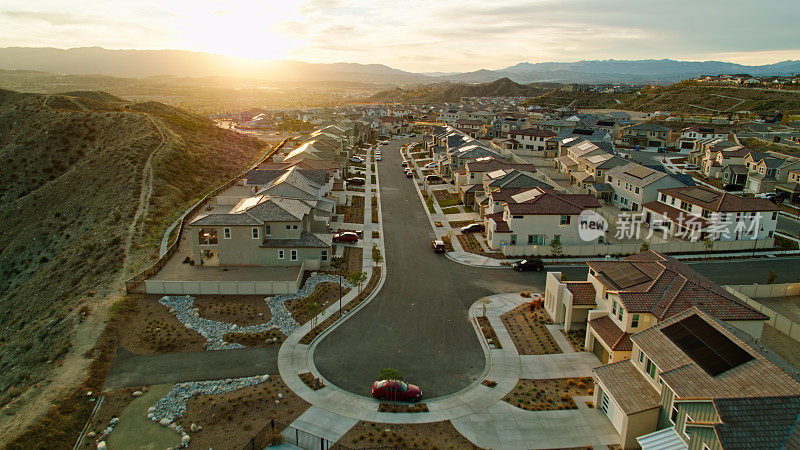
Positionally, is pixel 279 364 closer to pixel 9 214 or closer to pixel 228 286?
pixel 228 286

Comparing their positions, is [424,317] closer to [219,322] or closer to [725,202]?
[219,322]

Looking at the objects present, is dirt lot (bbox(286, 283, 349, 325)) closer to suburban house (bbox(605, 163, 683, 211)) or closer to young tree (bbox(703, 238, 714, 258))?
young tree (bbox(703, 238, 714, 258))

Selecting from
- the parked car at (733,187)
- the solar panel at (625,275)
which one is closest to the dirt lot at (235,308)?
the solar panel at (625,275)

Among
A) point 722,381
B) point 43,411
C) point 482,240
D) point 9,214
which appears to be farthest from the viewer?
point 9,214

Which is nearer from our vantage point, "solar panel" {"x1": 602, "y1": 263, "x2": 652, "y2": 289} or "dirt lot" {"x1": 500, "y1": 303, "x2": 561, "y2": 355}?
"solar panel" {"x1": 602, "y1": 263, "x2": 652, "y2": 289}

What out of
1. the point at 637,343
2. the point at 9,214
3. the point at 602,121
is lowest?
the point at 9,214

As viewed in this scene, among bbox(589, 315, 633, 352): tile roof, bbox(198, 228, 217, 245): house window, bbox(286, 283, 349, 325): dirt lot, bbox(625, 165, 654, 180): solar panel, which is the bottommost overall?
bbox(286, 283, 349, 325): dirt lot

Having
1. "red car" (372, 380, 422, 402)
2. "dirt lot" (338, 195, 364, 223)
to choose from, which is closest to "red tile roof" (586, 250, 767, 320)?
"red car" (372, 380, 422, 402)

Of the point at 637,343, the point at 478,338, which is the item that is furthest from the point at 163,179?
the point at 637,343
